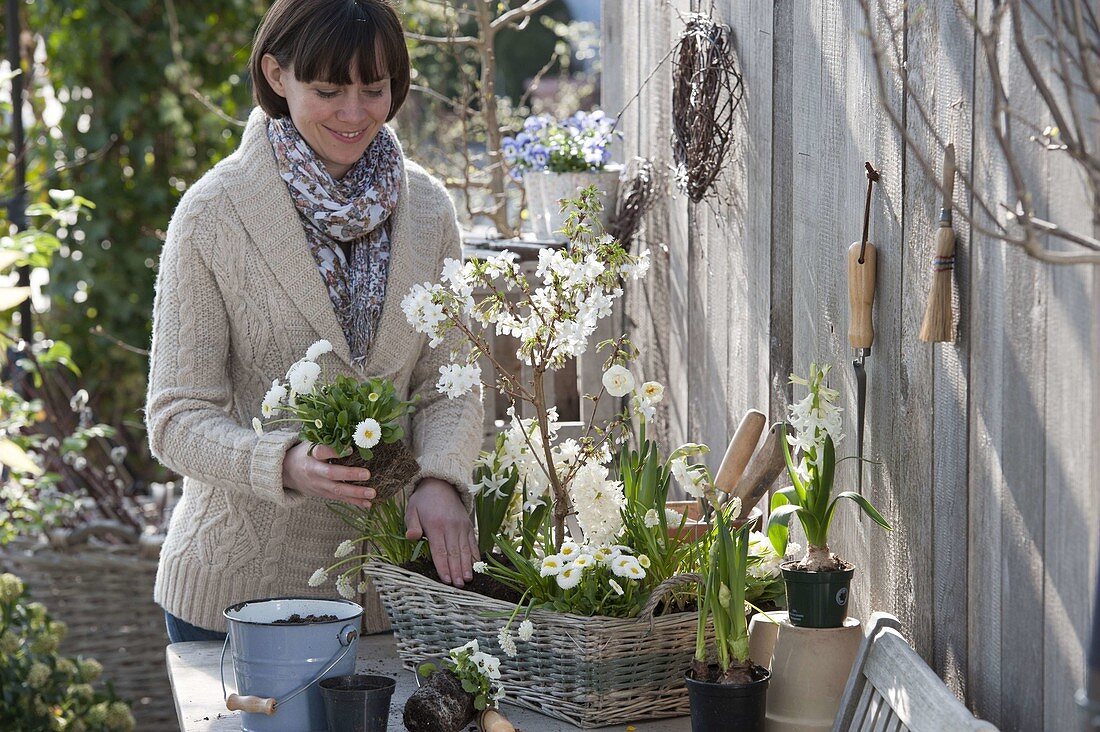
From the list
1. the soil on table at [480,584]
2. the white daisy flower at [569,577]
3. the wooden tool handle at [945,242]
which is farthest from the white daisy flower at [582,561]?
the wooden tool handle at [945,242]

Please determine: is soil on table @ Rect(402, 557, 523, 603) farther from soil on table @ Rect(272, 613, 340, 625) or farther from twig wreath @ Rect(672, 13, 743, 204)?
twig wreath @ Rect(672, 13, 743, 204)

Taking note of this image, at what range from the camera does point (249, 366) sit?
1.78m

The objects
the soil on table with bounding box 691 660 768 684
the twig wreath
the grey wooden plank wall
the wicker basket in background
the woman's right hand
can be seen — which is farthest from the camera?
the wicker basket in background

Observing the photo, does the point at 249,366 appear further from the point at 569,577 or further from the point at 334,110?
the point at 569,577

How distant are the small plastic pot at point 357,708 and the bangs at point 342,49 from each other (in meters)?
0.77

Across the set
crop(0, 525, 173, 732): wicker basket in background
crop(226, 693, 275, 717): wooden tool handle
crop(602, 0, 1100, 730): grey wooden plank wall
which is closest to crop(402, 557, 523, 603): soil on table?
crop(226, 693, 275, 717): wooden tool handle

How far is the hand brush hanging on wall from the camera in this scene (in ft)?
3.90

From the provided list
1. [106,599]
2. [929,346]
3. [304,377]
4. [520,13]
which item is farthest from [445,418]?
[106,599]

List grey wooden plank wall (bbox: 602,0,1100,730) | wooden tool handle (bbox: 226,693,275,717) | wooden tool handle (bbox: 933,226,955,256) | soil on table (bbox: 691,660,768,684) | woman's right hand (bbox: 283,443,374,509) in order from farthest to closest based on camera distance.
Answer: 1. woman's right hand (bbox: 283,443,374,509)
2. wooden tool handle (bbox: 226,693,275,717)
3. soil on table (bbox: 691,660,768,684)
4. wooden tool handle (bbox: 933,226,955,256)
5. grey wooden plank wall (bbox: 602,0,1100,730)

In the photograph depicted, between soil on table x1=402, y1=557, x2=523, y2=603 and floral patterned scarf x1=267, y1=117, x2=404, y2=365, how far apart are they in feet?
1.10

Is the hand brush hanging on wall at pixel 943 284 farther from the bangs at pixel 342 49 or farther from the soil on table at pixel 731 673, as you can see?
the bangs at pixel 342 49

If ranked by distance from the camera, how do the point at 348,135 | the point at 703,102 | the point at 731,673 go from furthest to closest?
the point at 703,102 < the point at 348,135 < the point at 731,673

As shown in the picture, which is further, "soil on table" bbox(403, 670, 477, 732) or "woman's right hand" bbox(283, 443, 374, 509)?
"woman's right hand" bbox(283, 443, 374, 509)

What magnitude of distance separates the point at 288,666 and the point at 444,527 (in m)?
0.27
